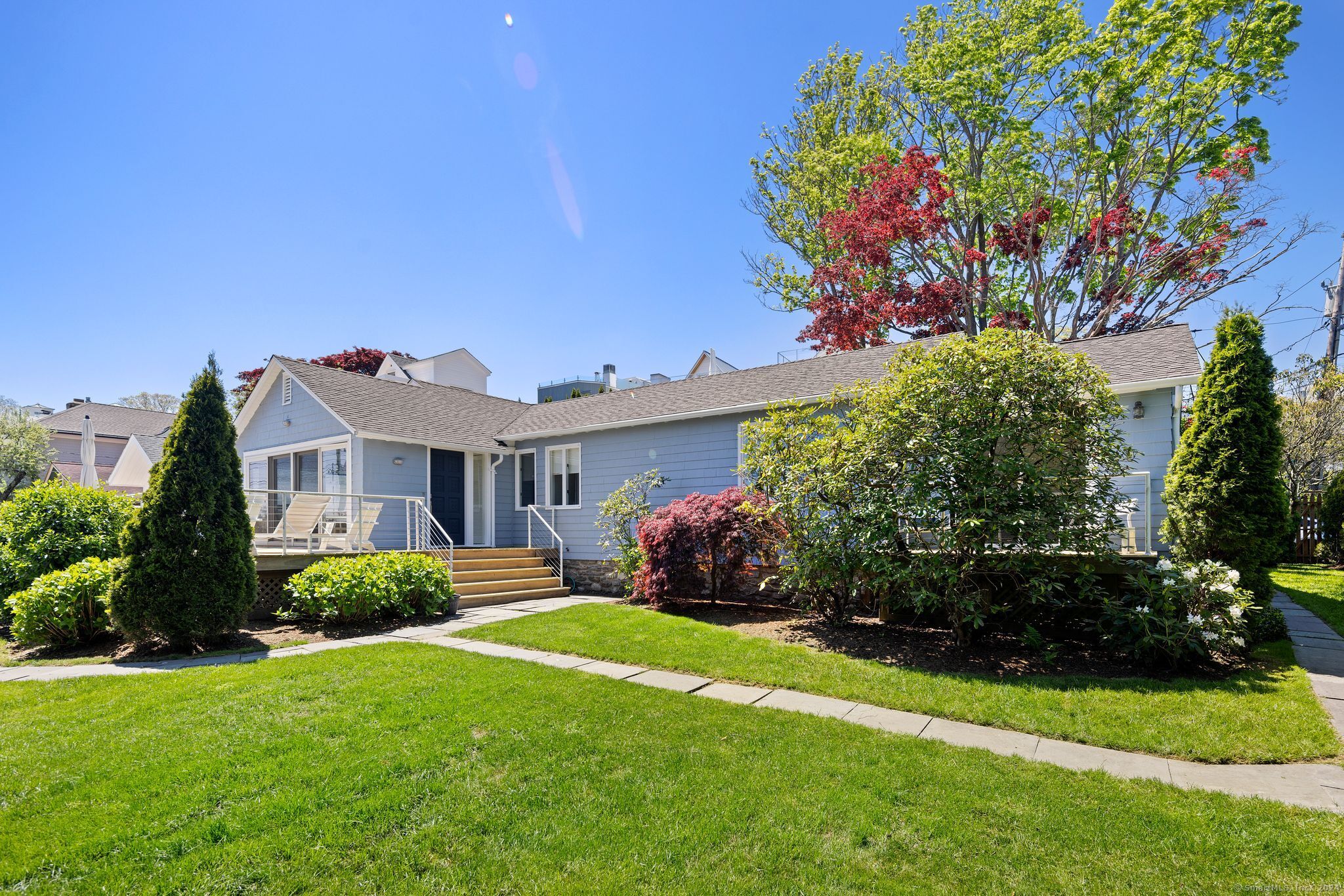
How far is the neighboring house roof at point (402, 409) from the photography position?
42.2 feet

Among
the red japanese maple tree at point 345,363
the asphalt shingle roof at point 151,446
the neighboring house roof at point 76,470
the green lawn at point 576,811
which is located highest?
the red japanese maple tree at point 345,363

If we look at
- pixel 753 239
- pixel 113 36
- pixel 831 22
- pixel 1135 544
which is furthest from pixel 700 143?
pixel 1135 544

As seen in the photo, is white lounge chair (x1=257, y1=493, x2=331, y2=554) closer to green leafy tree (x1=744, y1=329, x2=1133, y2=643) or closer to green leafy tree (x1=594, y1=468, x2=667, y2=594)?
green leafy tree (x1=594, y1=468, x2=667, y2=594)

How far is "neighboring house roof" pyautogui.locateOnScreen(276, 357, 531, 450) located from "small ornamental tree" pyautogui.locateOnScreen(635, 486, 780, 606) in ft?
19.4

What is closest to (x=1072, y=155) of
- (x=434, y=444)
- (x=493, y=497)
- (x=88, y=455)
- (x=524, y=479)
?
(x=524, y=479)

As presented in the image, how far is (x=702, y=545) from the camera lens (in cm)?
956

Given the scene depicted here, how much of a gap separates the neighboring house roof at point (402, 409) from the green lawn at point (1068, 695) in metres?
7.02

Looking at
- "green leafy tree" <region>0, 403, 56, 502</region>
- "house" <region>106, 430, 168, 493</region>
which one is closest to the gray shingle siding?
"house" <region>106, 430, 168, 493</region>

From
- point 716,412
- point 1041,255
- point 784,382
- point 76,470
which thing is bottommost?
point 76,470

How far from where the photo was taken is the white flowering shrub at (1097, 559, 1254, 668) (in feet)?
18.8

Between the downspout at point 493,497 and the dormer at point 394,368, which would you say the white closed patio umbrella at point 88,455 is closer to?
the dormer at point 394,368

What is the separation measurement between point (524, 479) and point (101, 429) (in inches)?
1227

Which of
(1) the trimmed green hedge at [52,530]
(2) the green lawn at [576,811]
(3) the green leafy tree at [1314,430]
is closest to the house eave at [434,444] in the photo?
(1) the trimmed green hedge at [52,530]

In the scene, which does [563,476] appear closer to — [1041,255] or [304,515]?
[304,515]
